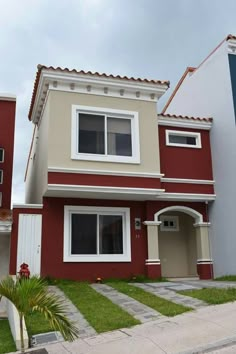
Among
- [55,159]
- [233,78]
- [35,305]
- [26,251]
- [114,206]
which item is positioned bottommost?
[35,305]

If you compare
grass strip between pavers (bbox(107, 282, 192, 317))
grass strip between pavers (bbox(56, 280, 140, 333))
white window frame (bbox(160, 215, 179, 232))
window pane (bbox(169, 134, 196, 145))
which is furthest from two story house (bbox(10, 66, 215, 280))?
grass strip between pavers (bbox(107, 282, 192, 317))

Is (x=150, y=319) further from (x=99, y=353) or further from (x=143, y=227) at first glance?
(x=143, y=227)

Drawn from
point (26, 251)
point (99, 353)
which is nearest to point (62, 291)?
point (26, 251)

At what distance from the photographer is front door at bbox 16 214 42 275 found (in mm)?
12312

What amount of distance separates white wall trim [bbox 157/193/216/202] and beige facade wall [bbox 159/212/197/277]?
158 centimetres

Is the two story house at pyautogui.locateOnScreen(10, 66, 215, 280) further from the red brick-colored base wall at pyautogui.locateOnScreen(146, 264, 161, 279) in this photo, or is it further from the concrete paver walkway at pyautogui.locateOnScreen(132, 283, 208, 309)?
the concrete paver walkway at pyautogui.locateOnScreen(132, 283, 208, 309)

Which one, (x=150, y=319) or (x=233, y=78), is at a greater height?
(x=233, y=78)

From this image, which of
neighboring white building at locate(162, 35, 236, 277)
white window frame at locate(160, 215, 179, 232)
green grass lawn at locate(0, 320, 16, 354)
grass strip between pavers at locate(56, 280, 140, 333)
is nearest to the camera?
green grass lawn at locate(0, 320, 16, 354)

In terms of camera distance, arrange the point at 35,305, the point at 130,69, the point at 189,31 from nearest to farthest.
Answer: the point at 35,305 < the point at 189,31 < the point at 130,69

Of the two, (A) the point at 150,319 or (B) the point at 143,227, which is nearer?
(A) the point at 150,319

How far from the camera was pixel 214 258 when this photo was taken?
14.2 metres

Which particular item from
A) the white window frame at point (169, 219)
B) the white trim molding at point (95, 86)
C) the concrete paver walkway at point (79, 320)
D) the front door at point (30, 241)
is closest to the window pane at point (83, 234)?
the front door at point (30, 241)

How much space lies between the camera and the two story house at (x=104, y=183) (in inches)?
494

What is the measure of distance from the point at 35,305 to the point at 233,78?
11055 millimetres
